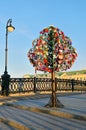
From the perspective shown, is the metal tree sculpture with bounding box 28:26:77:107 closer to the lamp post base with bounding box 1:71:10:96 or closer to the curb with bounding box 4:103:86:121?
the curb with bounding box 4:103:86:121

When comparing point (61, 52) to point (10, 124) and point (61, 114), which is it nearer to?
point (61, 114)

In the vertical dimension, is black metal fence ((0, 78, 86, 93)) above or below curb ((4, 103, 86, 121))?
above

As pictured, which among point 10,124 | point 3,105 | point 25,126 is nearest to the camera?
point 25,126

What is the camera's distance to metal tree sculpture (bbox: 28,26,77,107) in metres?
14.5

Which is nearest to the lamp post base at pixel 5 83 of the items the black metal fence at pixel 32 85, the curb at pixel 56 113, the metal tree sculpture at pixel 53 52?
the black metal fence at pixel 32 85

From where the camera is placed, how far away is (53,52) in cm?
1453

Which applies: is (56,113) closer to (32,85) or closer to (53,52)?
(53,52)

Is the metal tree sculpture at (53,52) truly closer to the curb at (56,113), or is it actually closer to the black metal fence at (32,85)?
the curb at (56,113)

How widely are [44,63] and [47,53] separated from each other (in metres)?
0.46

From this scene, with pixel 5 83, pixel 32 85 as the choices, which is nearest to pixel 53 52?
pixel 5 83

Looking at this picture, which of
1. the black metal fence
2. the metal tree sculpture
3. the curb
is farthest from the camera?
the black metal fence

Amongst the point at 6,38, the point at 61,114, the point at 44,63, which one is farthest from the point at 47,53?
the point at 6,38

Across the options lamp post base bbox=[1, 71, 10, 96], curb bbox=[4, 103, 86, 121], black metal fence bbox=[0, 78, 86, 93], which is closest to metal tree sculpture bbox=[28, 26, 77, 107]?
curb bbox=[4, 103, 86, 121]

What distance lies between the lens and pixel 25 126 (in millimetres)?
9914
